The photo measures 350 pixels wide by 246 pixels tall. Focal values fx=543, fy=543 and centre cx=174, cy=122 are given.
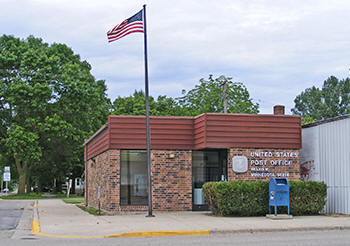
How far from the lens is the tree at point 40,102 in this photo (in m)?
43.0

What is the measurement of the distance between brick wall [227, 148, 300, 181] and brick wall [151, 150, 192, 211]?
182cm

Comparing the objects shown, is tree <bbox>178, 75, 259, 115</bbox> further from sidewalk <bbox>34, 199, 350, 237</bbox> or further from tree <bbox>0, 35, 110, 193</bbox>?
sidewalk <bbox>34, 199, 350, 237</bbox>

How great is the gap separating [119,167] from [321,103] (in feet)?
218

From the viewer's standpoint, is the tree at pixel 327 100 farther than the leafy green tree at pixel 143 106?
Yes

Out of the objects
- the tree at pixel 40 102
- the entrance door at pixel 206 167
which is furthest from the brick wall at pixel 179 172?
the tree at pixel 40 102

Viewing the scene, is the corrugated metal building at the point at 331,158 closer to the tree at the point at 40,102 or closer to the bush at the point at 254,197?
the bush at the point at 254,197

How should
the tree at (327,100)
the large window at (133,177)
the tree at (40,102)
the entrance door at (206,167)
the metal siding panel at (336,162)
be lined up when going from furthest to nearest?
the tree at (327,100) → the tree at (40,102) → the entrance door at (206,167) → the large window at (133,177) → the metal siding panel at (336,162)

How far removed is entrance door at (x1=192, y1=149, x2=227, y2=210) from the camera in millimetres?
22781

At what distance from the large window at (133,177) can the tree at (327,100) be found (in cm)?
6321

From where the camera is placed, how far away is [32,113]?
45344 millimetres

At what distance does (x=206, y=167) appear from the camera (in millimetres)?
23016

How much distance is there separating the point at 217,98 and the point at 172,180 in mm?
28993

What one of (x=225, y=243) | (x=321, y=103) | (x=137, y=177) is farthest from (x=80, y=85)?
(x=321, y=103)

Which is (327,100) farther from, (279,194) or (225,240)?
(225,240)
